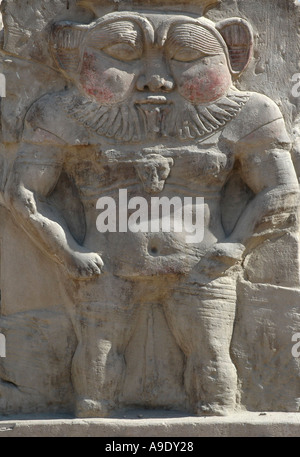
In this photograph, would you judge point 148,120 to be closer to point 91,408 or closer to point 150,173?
point 150,173

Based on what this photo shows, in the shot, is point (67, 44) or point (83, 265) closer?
point (83, 265)

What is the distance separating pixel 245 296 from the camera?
17.3ft

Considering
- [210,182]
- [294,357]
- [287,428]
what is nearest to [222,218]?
[210,182]

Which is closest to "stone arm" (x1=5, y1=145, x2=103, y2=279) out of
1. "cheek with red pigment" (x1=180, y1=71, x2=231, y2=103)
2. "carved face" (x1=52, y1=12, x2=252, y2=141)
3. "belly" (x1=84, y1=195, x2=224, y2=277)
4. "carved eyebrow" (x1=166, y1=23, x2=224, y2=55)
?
"belly" (x1=84, y1=195, x2=224, y2=277)

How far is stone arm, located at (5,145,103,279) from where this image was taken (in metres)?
5.17

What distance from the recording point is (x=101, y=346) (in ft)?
16.9

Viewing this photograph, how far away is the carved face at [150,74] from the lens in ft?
17.0

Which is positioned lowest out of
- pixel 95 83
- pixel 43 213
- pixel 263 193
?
pixel 43 213

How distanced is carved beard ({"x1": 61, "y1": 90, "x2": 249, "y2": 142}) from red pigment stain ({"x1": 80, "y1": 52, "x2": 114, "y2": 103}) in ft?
0.15

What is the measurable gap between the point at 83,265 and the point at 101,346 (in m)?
0.46

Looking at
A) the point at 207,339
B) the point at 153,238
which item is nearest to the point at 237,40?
the point at 153,238

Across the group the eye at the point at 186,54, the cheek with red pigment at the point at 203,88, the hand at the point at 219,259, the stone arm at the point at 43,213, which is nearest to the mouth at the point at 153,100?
the cheek with red pigment at the point at 203,88

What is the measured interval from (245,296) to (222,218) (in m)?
0.47

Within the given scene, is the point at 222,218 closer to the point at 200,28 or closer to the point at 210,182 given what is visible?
the point at 210,182
